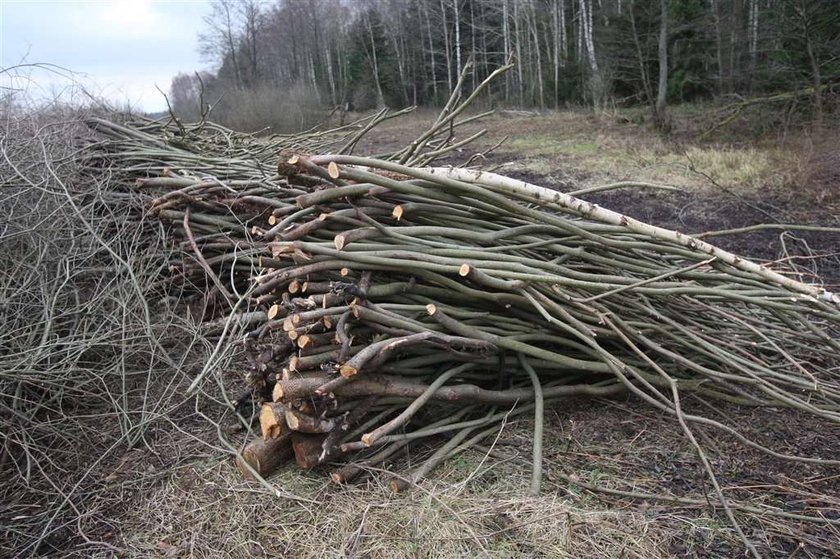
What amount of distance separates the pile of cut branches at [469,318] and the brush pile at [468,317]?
0.01m

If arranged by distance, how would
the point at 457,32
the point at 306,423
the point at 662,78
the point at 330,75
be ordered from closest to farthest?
the point at 306,423 → the point at 662,78 → the point at 457,32 → the point at 330,75

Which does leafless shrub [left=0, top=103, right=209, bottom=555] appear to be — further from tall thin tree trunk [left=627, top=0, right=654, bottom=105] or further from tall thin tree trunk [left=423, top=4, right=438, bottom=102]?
tall thin tree trunk [left=423, top=4, right=438, bottom=102]

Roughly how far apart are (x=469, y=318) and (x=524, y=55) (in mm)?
28595

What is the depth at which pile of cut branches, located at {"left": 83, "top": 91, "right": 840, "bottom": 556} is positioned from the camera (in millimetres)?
2703

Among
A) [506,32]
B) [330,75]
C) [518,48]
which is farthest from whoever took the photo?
[330,75]

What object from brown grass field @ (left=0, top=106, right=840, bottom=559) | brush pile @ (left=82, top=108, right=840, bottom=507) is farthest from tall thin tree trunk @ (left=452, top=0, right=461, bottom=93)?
brown grass field @ (left=0, top=106, right=840, bottom=559)

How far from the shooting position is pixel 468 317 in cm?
291

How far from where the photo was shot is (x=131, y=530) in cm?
259

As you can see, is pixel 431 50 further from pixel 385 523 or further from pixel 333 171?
pixel 385 523

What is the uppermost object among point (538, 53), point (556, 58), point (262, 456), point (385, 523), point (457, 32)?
point (457, 32)

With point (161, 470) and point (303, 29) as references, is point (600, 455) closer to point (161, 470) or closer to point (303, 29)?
point (161, 470)

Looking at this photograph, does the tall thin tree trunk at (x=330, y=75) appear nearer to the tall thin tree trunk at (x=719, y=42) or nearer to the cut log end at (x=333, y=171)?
the tall thin tree trunk at (x=719, y=42)

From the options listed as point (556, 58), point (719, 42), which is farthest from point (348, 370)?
point (556, 58)

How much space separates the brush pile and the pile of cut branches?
0.04ft
